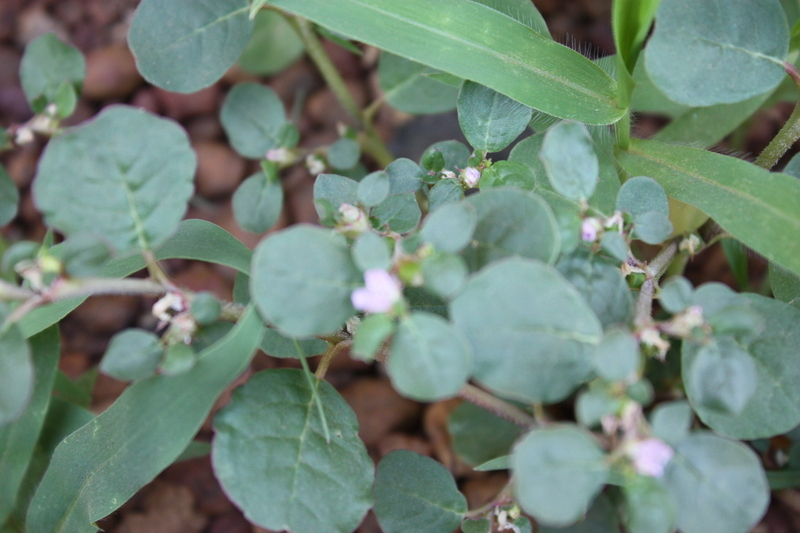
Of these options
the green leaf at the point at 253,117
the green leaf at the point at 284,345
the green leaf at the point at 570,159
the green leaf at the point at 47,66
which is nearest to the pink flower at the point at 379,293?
the green leaf at the point at 570,159

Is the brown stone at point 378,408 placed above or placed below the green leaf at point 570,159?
below

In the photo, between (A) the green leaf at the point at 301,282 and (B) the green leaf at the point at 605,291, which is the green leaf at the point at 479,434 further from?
(A) the green leaf at the point at 301,282

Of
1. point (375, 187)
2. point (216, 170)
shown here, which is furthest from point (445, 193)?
point (216, 170)

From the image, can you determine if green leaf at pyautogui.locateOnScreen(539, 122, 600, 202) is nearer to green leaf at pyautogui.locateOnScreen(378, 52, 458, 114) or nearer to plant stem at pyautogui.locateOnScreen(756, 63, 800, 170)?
plant stem at pyautogui.locateOnScreen(756, 63, 800, 170)

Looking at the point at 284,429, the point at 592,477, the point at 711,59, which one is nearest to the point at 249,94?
the point at 284,429

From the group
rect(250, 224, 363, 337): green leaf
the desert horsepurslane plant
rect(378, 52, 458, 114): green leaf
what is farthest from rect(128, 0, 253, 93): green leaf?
rect(250, 224, 363, 337): green leaf
